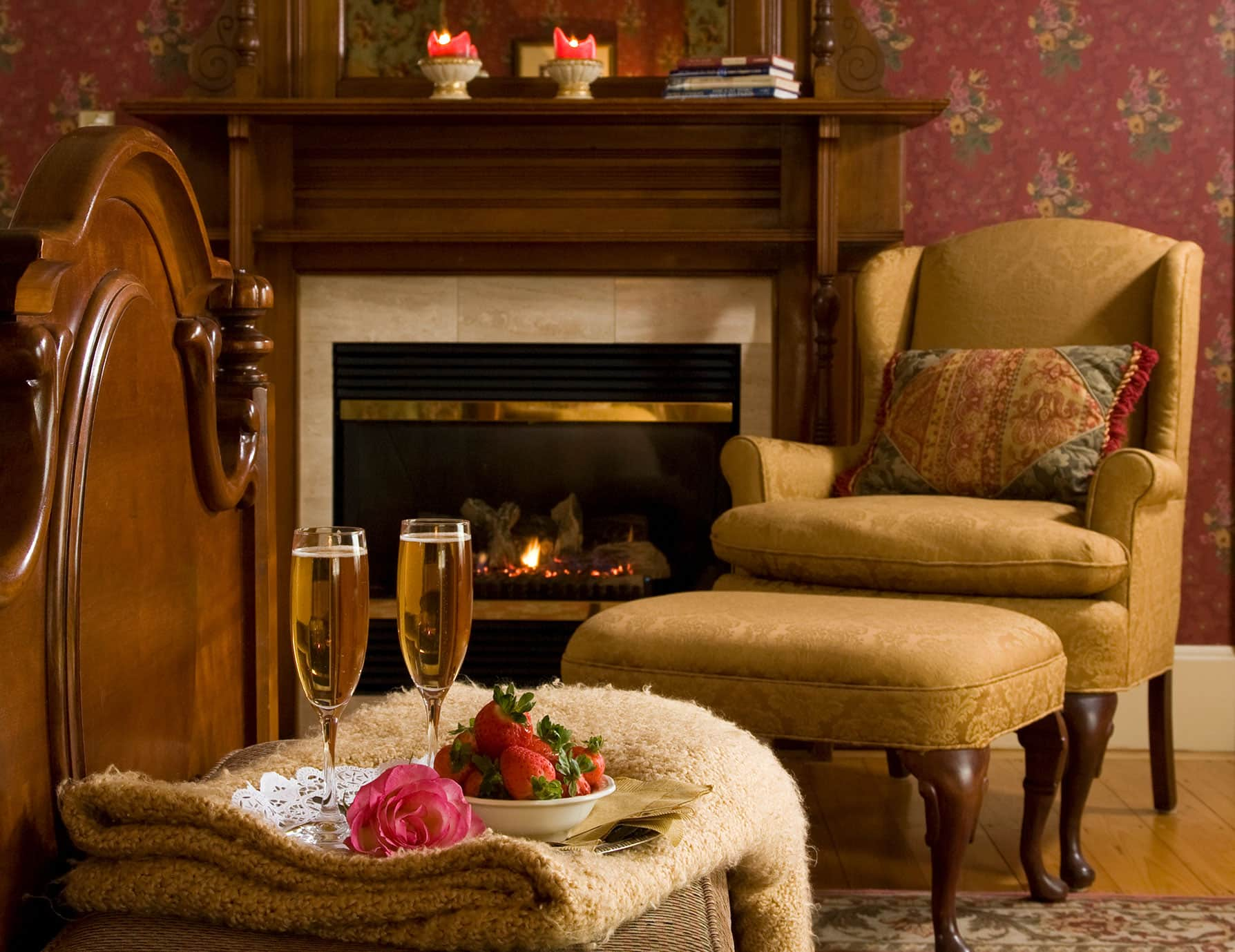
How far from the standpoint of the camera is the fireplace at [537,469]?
139 inches

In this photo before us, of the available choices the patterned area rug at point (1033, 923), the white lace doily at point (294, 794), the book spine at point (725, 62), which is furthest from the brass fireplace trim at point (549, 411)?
the white lace doily at point (294, 794)

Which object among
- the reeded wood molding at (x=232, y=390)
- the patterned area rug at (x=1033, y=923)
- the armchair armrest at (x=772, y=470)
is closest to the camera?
the reeded wood molding at (x=232, y=390)

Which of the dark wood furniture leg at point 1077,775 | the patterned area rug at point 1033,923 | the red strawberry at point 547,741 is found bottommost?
the patterned area rug at point 1033,923

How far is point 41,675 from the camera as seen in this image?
2.81ft

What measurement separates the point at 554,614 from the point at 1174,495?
1.46 metres

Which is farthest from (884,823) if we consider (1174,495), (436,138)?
(436,138)

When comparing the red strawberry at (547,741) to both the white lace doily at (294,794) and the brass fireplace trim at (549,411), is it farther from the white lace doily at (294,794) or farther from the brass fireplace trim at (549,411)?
the brass fireplace trim at (549,411)

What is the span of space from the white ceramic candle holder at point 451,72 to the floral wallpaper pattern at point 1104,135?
3.15ft

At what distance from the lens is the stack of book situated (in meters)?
3.24

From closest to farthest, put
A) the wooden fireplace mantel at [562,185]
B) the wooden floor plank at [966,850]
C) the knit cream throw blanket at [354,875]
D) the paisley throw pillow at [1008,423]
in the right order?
1. the knit cream throw blanket at [354,875]
2. the wooden floor plank at [966,850]
3. the paisley throw pillow at [1008,423]
4. the wooden fireplace mantel at [562,185]

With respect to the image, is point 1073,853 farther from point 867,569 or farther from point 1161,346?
point 1161,346

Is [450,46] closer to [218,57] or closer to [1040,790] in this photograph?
[218,57]

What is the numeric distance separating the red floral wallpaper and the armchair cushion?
39.5 inches

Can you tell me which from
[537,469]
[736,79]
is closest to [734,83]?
[736,79]
